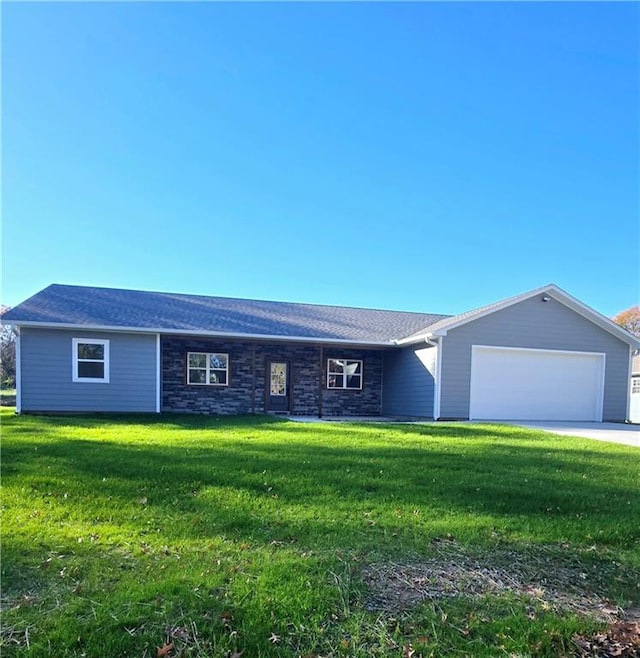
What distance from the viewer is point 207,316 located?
15.9 m

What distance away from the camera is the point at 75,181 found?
Answer: 13461mm

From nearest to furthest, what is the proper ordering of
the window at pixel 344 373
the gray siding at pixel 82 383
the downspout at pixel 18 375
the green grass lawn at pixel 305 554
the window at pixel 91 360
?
the green grass lawn at pixel 305 554 < the downspout at pixel 18 375 < the gray siding at pixel 82 383 < the window at pixel 91 360 < the window at pixel 344 373

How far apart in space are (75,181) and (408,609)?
46.9 feet

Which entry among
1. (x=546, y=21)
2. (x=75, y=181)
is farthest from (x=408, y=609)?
(x=75, y=181)

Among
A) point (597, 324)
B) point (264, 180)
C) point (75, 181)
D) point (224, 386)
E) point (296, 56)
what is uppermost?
point (296, 56)

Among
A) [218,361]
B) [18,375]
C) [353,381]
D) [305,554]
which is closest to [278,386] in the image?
[218,361]

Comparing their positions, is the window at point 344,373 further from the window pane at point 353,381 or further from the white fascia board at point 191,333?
the white fascia board at point 191,333

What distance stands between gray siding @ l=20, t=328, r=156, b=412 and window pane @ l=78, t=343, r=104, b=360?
24 centimetres

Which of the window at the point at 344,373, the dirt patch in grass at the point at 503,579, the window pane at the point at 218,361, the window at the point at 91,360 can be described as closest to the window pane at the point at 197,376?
the window pane at the point at 218,361

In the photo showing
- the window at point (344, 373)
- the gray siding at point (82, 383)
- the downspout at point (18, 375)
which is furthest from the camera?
the window at point (344, 373)

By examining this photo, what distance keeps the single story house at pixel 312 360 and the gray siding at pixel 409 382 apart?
6 cm

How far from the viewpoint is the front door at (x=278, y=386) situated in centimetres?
1617

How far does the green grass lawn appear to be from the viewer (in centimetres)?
245

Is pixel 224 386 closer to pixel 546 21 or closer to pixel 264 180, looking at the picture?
pixel 264 180
